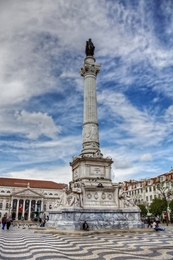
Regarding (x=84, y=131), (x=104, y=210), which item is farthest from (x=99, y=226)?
(x=84, y=131)

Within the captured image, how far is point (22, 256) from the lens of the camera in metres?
7.31

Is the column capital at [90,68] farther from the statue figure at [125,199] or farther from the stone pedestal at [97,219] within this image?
the stone pedestal at [97,219]

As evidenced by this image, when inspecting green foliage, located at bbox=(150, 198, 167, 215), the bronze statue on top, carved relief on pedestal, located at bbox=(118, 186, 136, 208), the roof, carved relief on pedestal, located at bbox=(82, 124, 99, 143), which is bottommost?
green foliage, located at bbox=(150, 198, 167, 215)

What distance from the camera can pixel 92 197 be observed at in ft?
63.6

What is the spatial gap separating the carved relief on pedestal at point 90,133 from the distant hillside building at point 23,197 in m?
63.9

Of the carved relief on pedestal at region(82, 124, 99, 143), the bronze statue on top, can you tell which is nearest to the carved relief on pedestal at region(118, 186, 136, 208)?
the carved relief on pedestal at region(82, 124, 99, 143)

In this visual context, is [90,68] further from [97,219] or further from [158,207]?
[158,207]

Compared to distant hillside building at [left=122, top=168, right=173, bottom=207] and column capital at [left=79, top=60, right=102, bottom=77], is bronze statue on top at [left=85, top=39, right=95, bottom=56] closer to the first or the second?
column capital at [left=79, top=60, right=102, bottom=77]

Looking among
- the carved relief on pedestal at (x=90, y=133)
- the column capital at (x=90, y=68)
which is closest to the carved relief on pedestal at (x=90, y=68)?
the column capital at (x=90, y=68)

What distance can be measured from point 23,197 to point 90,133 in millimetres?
69842

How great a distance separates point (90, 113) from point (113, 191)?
8.75 meters

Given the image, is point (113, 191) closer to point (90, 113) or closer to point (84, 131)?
point (84, 131)

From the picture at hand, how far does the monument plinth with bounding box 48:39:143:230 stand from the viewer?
1755 centimetres

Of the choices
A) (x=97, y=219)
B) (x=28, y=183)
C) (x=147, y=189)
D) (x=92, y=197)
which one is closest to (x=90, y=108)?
(x=92, y=197)
